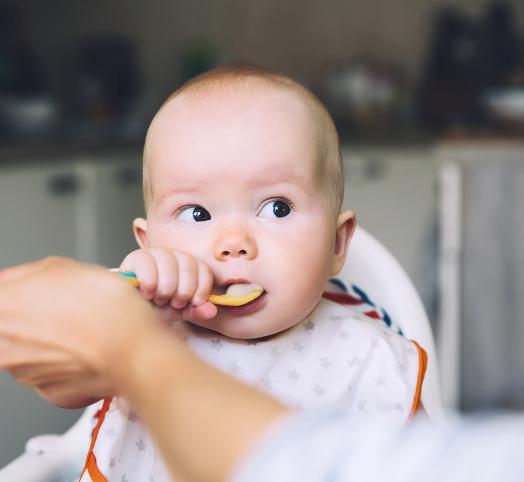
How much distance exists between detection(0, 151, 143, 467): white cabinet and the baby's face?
45.3 inches

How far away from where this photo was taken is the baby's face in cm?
70

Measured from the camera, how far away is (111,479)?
2.46 ft

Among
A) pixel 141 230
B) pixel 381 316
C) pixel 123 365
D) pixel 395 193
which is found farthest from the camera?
pixel 395 193

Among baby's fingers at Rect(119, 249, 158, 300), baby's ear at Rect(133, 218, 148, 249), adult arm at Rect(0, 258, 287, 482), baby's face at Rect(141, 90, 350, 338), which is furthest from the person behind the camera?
baby's ear at Rect(133, 218, 148, 249)

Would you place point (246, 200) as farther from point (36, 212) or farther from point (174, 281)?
point (36, 212)

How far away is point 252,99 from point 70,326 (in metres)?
0.37

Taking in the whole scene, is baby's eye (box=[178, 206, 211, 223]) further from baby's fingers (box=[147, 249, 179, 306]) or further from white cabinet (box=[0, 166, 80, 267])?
white cabinet (box=[0, 166, 80, 267])

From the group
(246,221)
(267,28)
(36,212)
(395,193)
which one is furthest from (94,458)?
(267,28)

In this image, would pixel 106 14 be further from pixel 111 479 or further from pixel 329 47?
pixel 111 479

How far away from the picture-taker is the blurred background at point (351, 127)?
185 cm

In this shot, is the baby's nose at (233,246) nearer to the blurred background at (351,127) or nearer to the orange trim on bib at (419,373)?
the orange trim on bib at (419,373)

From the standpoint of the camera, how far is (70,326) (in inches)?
16.2

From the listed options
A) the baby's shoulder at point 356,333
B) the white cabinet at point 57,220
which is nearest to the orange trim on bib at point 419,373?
the baby's shoulder at point 356,333

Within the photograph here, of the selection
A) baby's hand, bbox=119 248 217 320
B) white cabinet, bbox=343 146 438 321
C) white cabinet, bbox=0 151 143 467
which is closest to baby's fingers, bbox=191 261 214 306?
baby's hand, bbox=119 248 217 320
